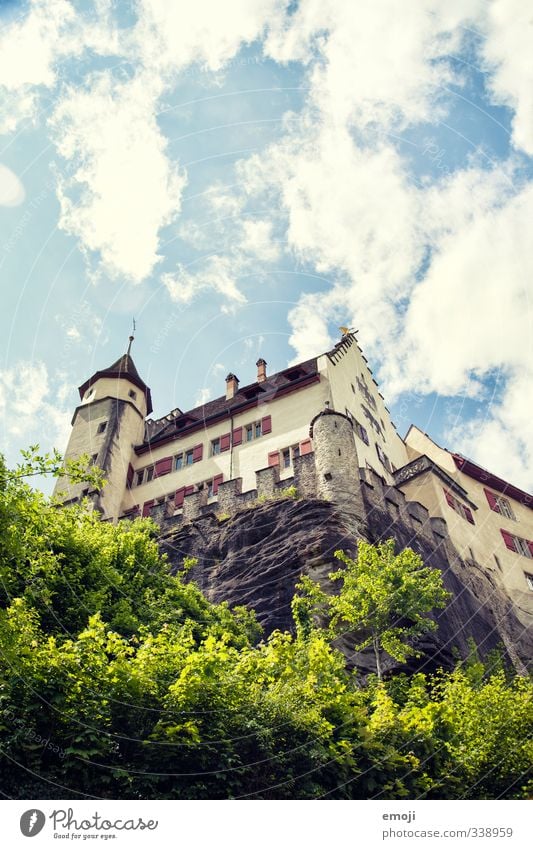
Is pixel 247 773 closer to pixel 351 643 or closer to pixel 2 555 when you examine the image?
pixel 2 555

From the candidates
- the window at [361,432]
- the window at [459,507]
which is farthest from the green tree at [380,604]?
the window at [459,507]

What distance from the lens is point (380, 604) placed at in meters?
19.4

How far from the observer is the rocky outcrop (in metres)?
22.9

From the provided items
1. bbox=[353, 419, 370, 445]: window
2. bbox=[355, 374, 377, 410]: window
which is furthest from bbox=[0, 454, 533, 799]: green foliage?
bbox=[355, 374, 377, 410]: window

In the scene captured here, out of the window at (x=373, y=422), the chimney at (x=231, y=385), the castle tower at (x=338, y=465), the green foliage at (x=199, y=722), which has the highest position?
the chimney at (x=231, y=385)

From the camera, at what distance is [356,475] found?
27.5 m

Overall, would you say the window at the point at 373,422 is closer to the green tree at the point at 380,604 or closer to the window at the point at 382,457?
the window at the point at 382,457

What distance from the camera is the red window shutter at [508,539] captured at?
37.4 metres

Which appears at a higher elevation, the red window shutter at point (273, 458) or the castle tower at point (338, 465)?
the red window shutter at point (273, 458)

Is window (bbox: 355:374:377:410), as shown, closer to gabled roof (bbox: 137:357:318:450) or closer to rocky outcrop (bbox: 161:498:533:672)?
gabled roof (bbox: 137:357:318:450)

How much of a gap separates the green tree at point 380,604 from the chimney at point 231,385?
2069cm

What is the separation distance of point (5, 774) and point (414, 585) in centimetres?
1343

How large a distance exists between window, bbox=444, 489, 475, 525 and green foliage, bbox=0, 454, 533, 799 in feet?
63.5
